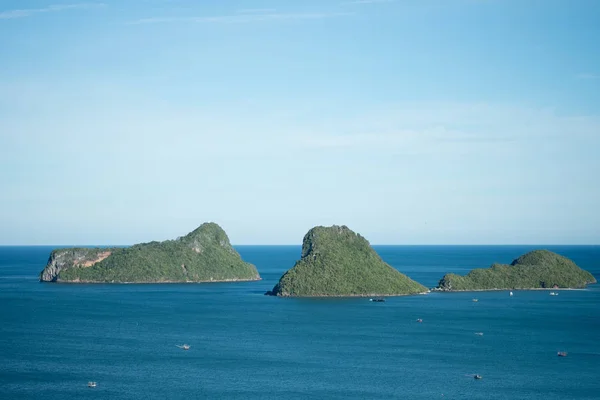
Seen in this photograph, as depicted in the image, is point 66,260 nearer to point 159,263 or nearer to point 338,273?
point 159,263

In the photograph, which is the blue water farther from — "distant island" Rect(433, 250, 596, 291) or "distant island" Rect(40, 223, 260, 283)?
"distant island" Rect(40, 223, 260, 283)

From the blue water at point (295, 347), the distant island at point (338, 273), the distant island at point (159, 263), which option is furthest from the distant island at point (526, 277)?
the distant island at point (159, 263)

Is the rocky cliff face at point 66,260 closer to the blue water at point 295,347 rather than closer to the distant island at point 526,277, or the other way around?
the blue water at point 295,347

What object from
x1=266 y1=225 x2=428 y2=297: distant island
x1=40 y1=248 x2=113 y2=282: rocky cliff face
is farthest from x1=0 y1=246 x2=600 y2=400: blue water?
x1=40 y1=248 x2=113 y2=282: rocky cliff face

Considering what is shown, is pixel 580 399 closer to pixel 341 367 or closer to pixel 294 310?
pixel 341 367

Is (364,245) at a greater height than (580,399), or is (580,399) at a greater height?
(364,245)

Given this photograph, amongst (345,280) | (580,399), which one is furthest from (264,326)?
(580,399)
